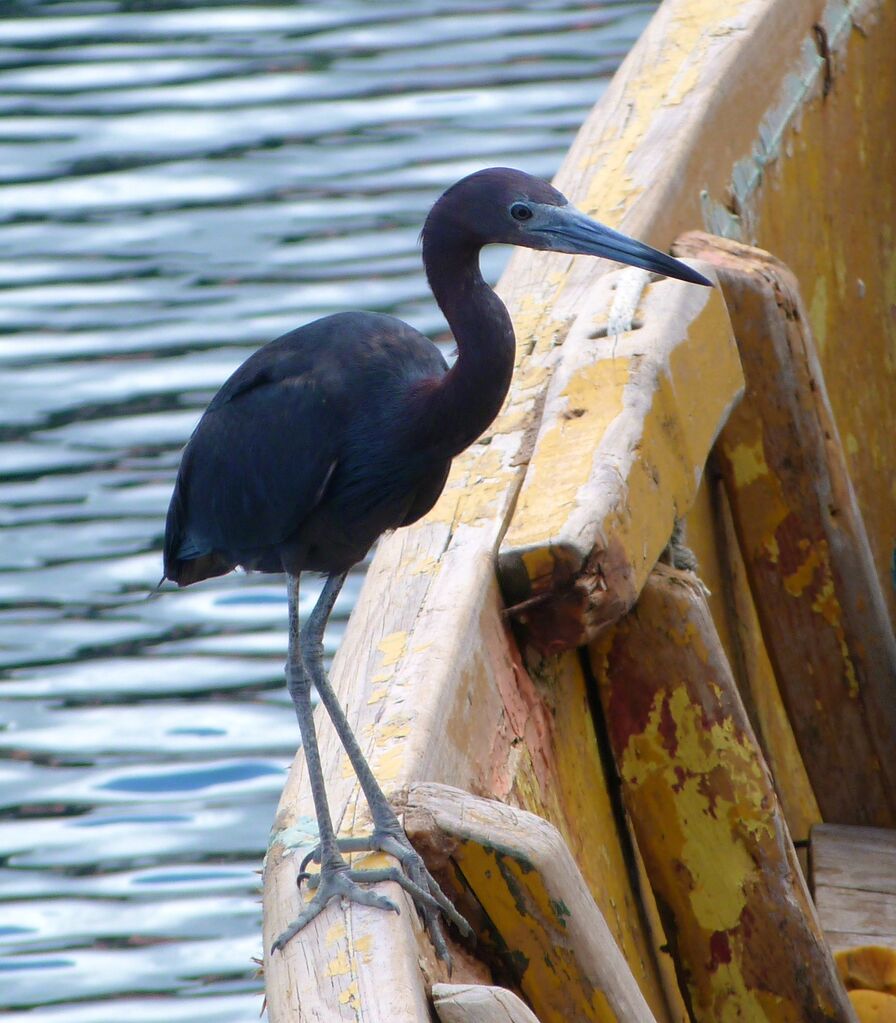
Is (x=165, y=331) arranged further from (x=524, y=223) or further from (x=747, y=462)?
(x=524, y=223)

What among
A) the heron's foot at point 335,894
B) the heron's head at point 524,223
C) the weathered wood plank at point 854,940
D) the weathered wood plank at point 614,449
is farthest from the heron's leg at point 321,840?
the weathered wood plank at point 854,940

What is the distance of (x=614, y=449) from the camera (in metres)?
2.92

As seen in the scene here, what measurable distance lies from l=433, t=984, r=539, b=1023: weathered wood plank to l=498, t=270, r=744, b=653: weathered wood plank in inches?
31.6

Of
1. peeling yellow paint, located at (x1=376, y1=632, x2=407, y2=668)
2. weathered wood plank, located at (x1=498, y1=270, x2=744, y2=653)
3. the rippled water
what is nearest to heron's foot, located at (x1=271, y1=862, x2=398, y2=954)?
peeling yellow paint, located at (x1=376, y1=632, x2=407, y2=668)

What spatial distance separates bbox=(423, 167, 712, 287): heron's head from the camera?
103 inches

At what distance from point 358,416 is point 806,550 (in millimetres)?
1263

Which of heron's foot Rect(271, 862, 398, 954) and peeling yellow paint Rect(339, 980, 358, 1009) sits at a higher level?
heron's foot Rect(271, 862, 398, 954)

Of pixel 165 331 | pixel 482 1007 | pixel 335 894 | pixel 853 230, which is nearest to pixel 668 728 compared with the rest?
pixel 335 894

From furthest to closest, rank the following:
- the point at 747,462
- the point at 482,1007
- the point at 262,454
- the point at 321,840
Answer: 1. the point at 747,462
2. the point at 262,454
3. the point at 321,840
4. the point at 482,1007

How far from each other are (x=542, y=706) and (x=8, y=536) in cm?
358

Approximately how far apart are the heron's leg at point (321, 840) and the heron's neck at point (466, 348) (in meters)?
0.38

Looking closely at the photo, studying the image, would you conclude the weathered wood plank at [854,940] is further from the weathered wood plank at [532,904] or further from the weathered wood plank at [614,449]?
the weathered wood plank at [532,904]

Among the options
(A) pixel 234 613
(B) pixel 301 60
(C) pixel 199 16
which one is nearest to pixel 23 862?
(A) pixel 234 613

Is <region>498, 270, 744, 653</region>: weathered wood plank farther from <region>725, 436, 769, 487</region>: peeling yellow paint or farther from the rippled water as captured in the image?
the rippled water
